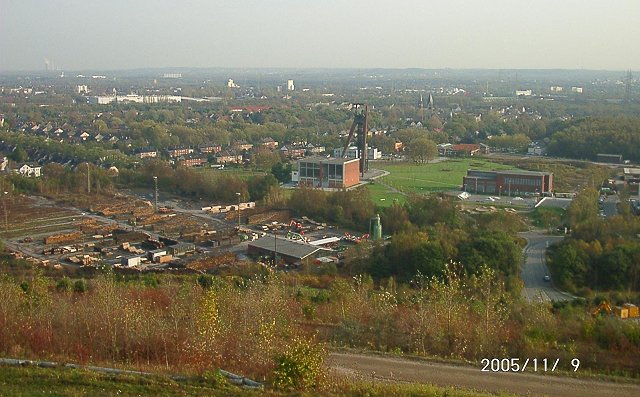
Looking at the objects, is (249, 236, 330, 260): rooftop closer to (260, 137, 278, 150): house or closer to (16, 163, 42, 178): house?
(16, 163, 42, 178): house

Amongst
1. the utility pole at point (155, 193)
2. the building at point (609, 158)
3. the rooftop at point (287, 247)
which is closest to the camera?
the rooftop at point (287, 247)

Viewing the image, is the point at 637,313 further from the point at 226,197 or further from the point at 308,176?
the point at 308,176

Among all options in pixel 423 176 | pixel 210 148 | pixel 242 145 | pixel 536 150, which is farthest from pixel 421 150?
pixel 210 148

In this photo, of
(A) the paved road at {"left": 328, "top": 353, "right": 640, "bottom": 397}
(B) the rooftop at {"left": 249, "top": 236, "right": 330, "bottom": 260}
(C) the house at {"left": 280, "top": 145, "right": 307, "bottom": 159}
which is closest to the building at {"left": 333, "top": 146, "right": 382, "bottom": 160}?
(C) the house at {"left": 280, "top": 145, "right": 307, "bottom": 159}

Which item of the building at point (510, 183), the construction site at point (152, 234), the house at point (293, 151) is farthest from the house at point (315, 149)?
the construction site at point (152, 234)

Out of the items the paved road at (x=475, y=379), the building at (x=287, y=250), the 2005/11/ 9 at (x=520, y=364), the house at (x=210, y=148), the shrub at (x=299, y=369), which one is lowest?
the building at (x=287, y=250)

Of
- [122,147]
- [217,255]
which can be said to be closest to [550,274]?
[217,255]

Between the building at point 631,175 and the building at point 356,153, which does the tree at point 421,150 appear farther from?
the building at point 631,175
